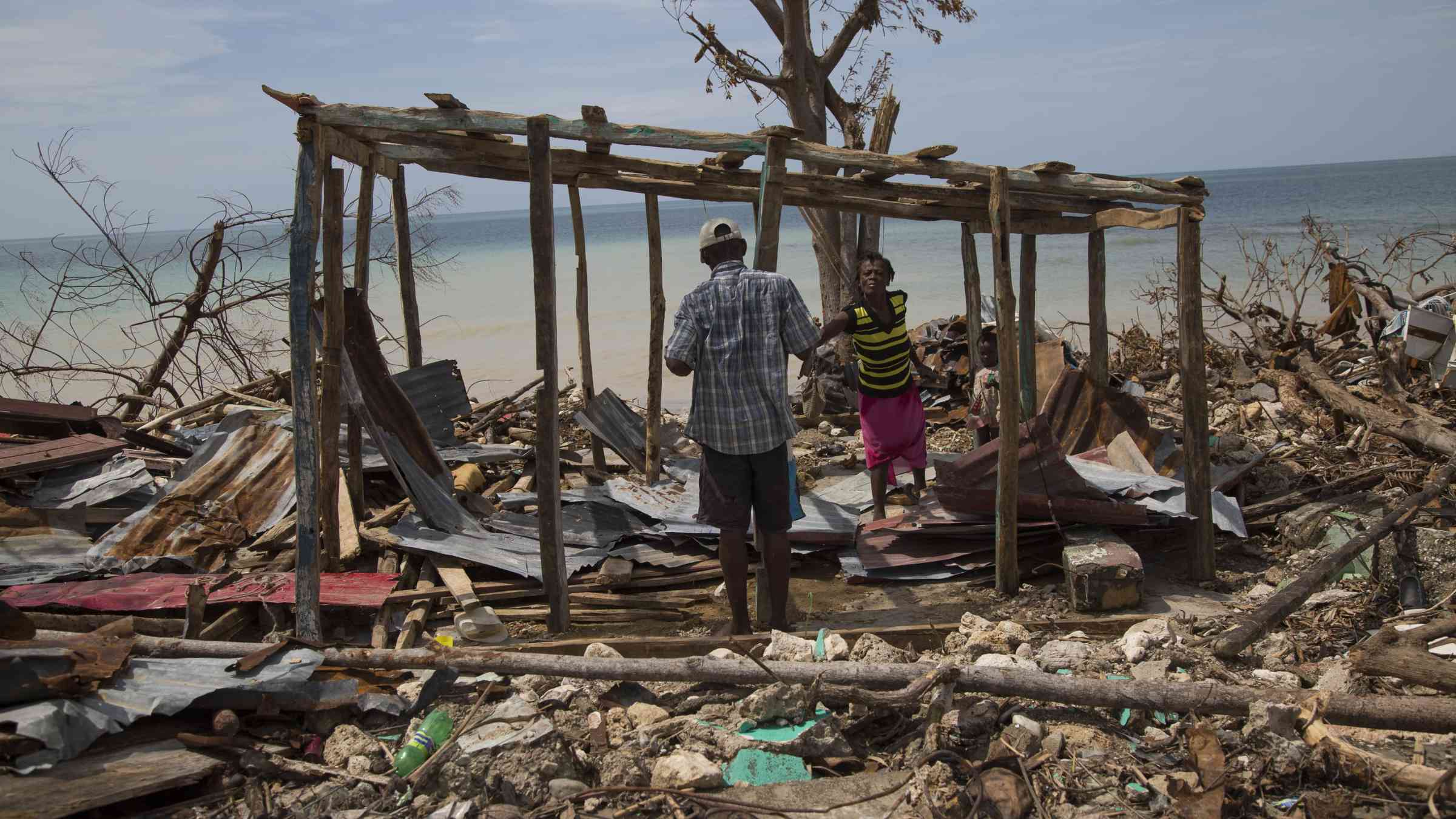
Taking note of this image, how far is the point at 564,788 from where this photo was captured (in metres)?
3.32

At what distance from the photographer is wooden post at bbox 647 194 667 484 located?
7.75 meters

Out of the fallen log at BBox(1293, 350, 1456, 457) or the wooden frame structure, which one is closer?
the wooden frame structure

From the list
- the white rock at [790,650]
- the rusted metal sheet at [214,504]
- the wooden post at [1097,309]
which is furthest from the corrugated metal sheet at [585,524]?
the wooden post at [1097,309]

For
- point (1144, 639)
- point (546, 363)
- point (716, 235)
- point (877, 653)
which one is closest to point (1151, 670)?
point (1144, 639)

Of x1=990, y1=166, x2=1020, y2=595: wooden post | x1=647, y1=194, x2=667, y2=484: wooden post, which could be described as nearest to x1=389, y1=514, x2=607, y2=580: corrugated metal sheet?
x1=647, y1=194, x2=667, y2=484: wooden post

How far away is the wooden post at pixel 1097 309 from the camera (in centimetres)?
740

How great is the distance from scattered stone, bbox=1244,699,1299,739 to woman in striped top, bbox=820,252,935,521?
340 centimetres

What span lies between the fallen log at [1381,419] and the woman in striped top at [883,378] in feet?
11.9

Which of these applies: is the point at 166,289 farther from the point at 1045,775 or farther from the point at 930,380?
the point at 1045,775

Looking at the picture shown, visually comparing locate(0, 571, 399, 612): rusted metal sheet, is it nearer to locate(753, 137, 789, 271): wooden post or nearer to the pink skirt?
locate(753, 137, 789, 271): wooden post

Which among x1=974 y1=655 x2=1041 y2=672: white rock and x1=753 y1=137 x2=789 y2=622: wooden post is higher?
x1=753 y1=137 x2=789 y2=622: wooden post

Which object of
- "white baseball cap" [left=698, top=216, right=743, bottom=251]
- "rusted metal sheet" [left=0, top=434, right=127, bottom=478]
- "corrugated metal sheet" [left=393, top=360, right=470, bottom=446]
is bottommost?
"rusted metal sheet" [left=0, top=434, right=127, bottom=478]

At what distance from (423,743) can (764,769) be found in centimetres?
125

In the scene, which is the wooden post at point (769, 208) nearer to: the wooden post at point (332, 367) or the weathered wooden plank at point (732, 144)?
the weathered wooden plank at point (732, 144)
